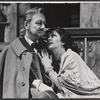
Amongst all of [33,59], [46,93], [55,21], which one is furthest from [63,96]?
[55,21]

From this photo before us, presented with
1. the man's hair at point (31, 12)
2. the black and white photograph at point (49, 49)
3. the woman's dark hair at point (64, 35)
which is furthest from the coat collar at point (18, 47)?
the woman's dark hair at point (64, 35)

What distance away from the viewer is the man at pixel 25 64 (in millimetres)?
10594

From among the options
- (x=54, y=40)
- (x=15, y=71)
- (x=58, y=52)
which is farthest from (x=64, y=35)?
(x=15, y=71)

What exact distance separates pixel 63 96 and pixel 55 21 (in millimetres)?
1733

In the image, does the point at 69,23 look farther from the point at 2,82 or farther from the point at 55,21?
the point at 2,82

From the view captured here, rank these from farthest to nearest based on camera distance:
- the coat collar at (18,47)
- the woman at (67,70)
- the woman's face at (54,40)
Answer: the woman's face at (54,40) < the coat collar at (18,47) < the woman at (67,70)

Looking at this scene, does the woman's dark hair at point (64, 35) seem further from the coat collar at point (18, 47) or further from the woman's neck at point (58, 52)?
the coat collar at point (18, 47)

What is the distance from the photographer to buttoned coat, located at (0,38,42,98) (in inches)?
417

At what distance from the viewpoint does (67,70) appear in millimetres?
10664

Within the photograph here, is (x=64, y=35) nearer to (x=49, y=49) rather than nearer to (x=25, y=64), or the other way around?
(x=49, y=49)

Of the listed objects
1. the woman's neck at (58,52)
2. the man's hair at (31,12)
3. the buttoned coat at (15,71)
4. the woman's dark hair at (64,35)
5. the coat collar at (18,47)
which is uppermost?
the man's hair at (31,12)

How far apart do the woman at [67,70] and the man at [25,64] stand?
0.81 feet

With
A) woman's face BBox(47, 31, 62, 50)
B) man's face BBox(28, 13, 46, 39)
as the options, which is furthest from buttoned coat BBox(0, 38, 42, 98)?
woman's face BBox(47, 31, 62, 50)

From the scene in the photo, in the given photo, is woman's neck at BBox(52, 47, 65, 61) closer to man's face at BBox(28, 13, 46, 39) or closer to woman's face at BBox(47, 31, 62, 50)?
woman's face at BBox(47, 31, 62, 50)
